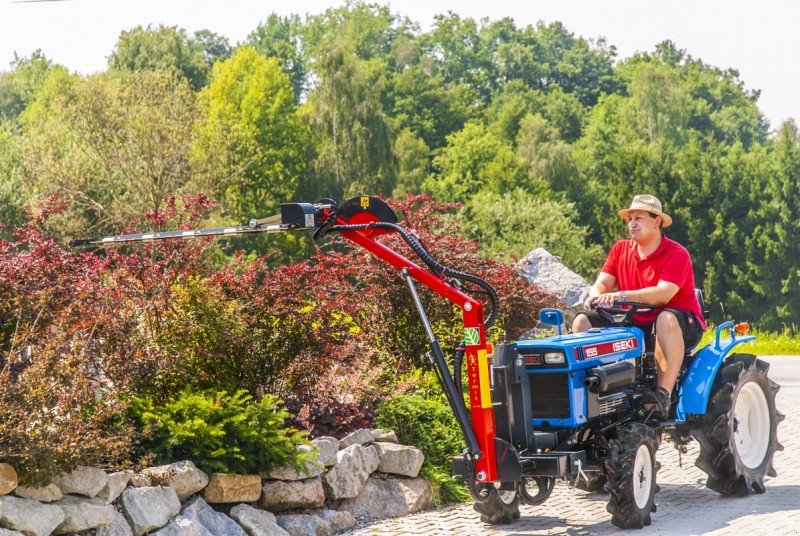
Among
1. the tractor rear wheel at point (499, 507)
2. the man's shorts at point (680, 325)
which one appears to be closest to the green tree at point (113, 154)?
the man's shorts at point (680, 325)

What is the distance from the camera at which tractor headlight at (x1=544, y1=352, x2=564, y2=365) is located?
701 centimetres

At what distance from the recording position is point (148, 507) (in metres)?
6.26

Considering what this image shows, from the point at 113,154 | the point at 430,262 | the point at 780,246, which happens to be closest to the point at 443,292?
the point at 430,262

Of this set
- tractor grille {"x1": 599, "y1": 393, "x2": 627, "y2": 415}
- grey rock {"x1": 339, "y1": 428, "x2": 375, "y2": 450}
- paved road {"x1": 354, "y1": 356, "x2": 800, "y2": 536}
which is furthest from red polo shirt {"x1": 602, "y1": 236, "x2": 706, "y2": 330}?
grey rock {"x1": 339, "y1": 428, "x2": 375, "y2": 450}

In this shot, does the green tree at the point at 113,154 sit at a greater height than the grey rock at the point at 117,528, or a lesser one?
greater

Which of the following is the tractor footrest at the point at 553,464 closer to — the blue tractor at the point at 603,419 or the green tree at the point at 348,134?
the blue tractor at the point at 603,419

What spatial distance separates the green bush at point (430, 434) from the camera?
8.05 m

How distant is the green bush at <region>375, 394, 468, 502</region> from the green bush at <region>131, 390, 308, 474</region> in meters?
1.24

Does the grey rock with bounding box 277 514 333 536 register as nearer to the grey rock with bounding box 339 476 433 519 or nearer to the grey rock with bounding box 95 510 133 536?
the grey rock with bounding box 339 476 433 519

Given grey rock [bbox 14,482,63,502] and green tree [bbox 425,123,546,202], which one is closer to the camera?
grey rock [bbox 14,482,63,502]

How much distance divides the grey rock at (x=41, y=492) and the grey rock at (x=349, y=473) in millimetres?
1905

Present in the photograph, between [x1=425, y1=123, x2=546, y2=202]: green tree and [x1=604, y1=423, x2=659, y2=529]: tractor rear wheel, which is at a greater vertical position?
[x1=425, y1=123, x2=546, y2=202]: green tree

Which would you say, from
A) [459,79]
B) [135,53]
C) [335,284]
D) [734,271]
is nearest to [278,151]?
[135,53]

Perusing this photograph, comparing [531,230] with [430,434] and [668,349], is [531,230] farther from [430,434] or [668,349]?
[668,349]
